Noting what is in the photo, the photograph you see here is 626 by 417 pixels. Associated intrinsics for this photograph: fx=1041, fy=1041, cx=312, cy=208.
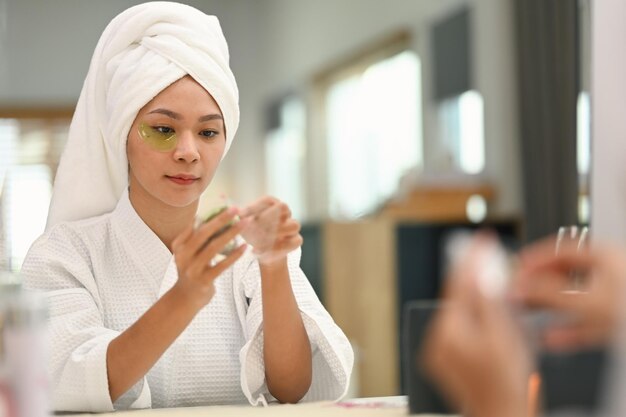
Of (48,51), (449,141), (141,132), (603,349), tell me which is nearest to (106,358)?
(141,132)

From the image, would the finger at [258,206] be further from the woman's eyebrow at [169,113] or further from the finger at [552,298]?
the finger at [552,298]

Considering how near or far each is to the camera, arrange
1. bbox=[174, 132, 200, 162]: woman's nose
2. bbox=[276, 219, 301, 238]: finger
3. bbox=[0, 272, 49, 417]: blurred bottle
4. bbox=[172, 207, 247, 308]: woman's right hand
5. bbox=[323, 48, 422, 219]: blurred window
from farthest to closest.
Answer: bbox=[323, 48, 422, 219]: blurred window < bbox=[174, 132, 200, 162]: woman's nose < bbox=[276, 219, 301, 238]: finger < bbox=[172, 207, 247, 308]: woman's right hand < bbox=[0, 272, 49, 417]: blurred bottle

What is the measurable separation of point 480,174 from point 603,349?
4.69m

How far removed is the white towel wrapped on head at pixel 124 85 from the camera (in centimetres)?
145

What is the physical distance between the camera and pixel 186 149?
55.4 inches

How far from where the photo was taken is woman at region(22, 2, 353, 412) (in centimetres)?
136

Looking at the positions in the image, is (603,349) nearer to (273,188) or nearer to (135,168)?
(135,168)

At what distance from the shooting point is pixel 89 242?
4.90 feet

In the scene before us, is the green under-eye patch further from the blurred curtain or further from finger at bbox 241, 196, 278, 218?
the blurred curtain

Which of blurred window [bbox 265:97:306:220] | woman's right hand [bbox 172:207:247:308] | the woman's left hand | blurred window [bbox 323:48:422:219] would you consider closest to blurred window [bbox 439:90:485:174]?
blurred window [bbox 323:48:422:219]

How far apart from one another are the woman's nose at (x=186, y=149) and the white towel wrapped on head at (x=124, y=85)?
77 mm

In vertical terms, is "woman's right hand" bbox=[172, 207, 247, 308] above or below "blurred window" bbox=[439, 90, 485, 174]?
below

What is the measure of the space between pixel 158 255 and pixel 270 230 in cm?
26

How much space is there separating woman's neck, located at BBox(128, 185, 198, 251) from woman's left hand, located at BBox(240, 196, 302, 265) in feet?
0.72
